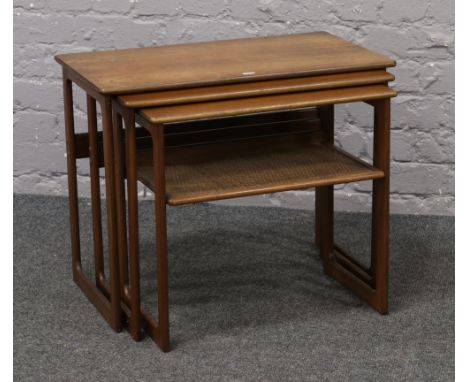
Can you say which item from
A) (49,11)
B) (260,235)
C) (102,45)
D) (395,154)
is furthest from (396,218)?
(49,11)

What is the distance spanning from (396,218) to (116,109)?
1.14m

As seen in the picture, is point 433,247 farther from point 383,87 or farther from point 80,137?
point 80,137

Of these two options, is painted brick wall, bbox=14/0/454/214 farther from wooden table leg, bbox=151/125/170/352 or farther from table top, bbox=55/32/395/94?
wooden table leg, bbox=151/125/170/352

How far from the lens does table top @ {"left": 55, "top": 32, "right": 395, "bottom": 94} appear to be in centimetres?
176

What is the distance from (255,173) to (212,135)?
236mm

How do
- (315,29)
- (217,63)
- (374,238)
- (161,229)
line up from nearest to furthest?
(161,229), (217,63), (374,238), (315,29)

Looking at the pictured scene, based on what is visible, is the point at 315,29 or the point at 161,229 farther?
the point at 315,29

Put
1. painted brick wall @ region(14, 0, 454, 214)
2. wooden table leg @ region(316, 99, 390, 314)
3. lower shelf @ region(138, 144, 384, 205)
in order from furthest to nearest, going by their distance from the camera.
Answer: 1. painted brick wall @ region(14, 0, 454, 214)
2. wooden table leg @ region(316, 99, 390, 314)
3. lower shelf @ region(138, 144, 384, 205)

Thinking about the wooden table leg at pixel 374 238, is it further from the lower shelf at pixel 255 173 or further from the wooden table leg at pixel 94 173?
the wooden table leg at pixel 94 173

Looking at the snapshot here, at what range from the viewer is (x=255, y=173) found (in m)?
1.91

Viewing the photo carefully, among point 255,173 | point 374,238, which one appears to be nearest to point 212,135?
point 255,173

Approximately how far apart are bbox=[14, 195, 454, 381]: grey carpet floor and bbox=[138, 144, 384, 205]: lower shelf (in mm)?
339

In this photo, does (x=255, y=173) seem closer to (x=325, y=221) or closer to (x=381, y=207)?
(x=381, y=207)

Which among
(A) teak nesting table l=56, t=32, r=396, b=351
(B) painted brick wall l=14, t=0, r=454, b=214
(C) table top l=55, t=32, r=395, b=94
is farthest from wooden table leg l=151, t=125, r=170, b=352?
(B) painted brick wall l=14, t=0, r=454, b=214
